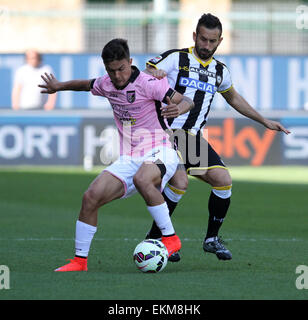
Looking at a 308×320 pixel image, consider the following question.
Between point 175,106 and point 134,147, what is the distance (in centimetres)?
62

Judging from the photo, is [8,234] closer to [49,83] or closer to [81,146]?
[49,83]

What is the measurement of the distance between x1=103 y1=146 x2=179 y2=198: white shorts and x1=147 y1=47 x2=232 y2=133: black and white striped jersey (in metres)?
0.89

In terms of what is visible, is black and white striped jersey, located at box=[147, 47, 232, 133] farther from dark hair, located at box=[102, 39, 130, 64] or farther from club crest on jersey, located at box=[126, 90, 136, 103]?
dark hair, located at box=[102, 39, 130, 64]

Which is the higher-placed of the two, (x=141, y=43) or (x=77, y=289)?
(x=141, y=43)

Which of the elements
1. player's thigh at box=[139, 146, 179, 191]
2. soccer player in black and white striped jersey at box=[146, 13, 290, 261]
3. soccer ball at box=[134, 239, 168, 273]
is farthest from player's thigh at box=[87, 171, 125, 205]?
soccer player in black and white striped jersey at box=[146, 13, 290, 261]

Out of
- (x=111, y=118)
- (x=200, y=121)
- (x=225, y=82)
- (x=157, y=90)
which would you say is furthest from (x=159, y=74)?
(x=111, y=118)

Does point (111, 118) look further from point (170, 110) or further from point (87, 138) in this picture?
point (170, 110)

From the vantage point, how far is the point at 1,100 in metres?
20.1

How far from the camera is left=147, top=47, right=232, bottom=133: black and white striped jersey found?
26.8 feet

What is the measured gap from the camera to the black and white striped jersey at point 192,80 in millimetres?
8156

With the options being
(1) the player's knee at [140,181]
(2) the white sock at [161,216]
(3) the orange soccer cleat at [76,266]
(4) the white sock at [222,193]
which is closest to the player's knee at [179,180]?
(4) the white sock at [222,193]

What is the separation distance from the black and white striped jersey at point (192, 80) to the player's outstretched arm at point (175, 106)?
100cm

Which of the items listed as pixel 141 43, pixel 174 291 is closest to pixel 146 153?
pixel 174 291
